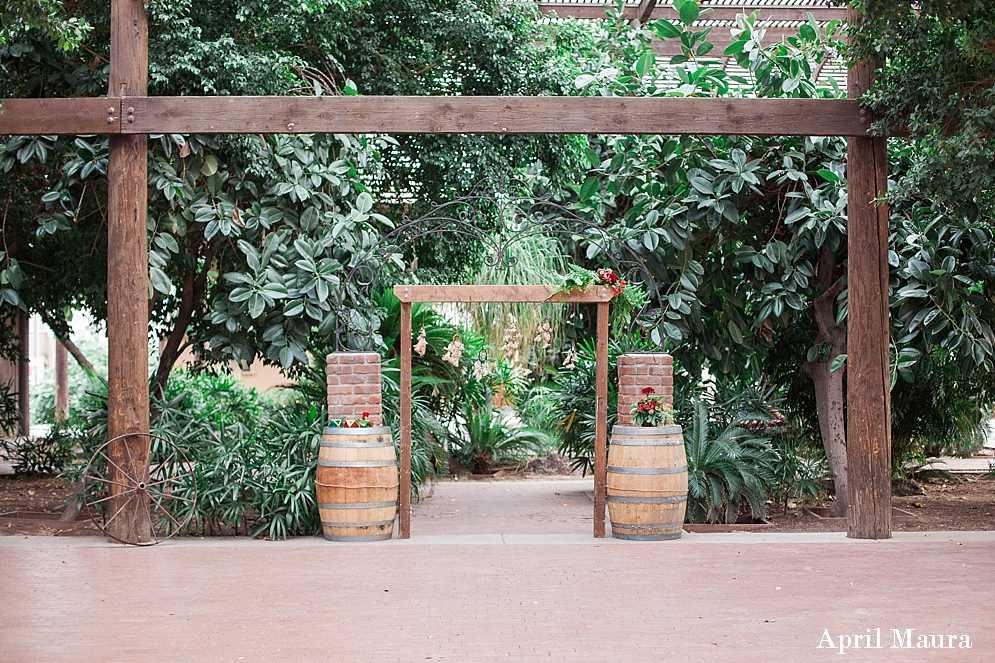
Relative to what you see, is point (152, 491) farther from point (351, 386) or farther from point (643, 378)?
point (643, 378)

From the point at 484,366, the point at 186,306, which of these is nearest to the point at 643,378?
the point at 484,366

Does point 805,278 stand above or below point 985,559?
above

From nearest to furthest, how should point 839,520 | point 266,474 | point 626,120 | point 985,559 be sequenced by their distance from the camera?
point 985,559 < point 626,120 < point 266,474 < point 839,520

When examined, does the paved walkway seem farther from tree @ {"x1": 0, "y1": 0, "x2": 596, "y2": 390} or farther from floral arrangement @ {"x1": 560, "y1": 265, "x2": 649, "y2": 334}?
tree @ {"x1": 0, "y1": 0, "x2": 596, "y2": 390}

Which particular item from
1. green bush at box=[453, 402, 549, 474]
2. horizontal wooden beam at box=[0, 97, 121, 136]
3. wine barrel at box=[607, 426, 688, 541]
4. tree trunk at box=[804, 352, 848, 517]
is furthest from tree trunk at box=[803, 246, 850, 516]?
horizontal wooden beam at box=[0, 97, 121, 136]

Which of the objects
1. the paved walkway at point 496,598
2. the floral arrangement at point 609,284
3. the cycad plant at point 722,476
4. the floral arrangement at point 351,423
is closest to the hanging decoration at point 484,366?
the floral arrangement at point 609,284

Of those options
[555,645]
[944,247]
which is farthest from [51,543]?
[944,247]

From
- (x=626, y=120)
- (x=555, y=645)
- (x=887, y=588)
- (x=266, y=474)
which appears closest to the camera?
(x=555, y=645)

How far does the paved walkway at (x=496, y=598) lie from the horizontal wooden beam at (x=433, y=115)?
2851mm

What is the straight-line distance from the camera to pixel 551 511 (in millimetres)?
8789

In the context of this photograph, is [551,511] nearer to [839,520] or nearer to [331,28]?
[839,520]

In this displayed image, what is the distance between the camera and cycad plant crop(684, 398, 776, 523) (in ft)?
25.6

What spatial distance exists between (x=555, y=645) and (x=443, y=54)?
6274 millimetres

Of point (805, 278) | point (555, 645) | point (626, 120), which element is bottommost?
point (555, 645)
